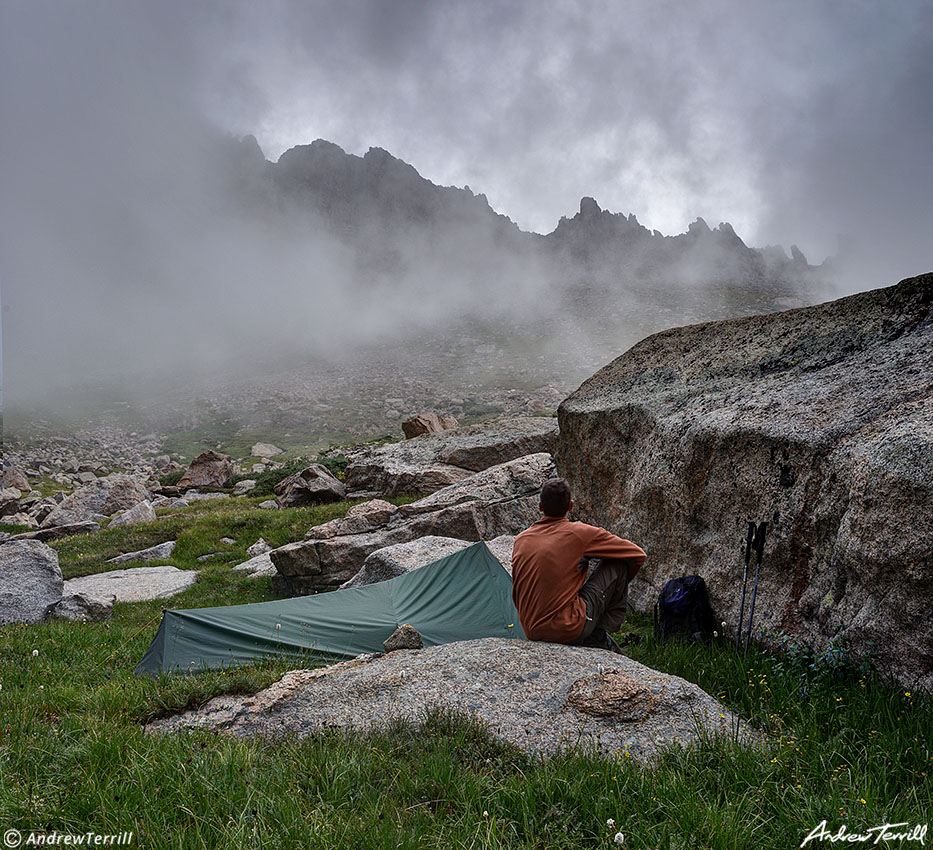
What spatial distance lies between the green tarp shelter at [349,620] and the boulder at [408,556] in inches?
63.2

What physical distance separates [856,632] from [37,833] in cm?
717

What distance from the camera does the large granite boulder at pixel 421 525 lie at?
1666 cm

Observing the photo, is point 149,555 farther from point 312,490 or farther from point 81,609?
point 81,609

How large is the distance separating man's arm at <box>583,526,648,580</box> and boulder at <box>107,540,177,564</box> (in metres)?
18.4

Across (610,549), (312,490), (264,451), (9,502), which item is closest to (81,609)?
(610,549)

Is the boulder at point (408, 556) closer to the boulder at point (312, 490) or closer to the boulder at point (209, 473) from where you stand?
the boulder at point (312, 490)

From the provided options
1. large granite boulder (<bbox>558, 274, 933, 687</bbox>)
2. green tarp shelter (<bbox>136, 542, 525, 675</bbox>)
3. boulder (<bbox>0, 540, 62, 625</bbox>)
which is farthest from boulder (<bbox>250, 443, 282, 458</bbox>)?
large granite boulder (<bbox>558, 274, 933, 687</bbox>)

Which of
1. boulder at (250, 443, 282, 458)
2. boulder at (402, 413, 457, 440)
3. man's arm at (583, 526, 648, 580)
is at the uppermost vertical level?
boulder at (402, 413, 457, 440)

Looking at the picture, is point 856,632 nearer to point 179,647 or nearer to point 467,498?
point 179,647

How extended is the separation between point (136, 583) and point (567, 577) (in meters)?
15.3

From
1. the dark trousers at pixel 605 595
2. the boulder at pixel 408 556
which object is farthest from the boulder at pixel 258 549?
the dark trousers at pixel 605 595

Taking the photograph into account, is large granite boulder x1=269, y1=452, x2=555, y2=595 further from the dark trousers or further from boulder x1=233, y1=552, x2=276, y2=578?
the dark trousers

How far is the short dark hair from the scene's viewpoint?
8.31 metres

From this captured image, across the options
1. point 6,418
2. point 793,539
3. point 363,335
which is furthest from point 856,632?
point 363,335
